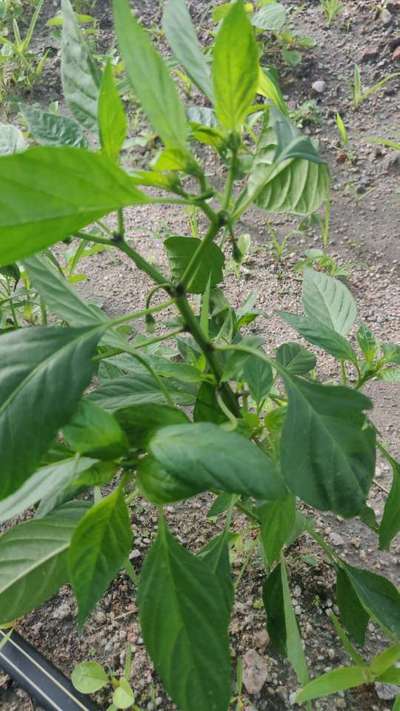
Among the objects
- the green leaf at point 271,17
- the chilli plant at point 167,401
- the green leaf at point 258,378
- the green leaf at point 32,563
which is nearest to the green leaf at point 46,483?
the chilli plant at point 167,401

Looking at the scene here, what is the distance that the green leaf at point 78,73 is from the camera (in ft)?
1.89

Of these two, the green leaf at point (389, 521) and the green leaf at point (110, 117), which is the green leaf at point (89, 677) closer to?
the green leaf at point (389, 521)

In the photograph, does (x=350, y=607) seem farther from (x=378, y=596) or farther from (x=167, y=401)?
(x=167, y=401)

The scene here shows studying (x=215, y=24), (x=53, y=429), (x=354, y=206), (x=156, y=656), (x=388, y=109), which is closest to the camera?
(x=53, y=429)

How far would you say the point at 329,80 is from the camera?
185cm

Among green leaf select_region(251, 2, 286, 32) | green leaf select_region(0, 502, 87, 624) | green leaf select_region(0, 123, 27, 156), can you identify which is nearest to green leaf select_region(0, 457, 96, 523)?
green leaf select_region(0, 502, 87, 624)

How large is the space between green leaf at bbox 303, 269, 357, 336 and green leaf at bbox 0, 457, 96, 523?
0.40 metres

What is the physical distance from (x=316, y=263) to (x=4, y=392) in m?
1.10

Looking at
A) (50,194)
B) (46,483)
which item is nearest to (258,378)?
Answer: (46,483)

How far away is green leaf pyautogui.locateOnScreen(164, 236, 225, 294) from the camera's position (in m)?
0.71

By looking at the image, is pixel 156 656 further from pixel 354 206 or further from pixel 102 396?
pixel 354 206

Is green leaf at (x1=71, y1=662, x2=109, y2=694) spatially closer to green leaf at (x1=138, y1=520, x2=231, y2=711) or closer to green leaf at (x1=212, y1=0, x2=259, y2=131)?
green leaf at (x1=138, y1=520, x2=231, y2=711)

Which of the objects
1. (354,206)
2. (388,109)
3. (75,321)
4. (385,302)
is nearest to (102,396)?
(75,321)

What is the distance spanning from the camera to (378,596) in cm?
75
